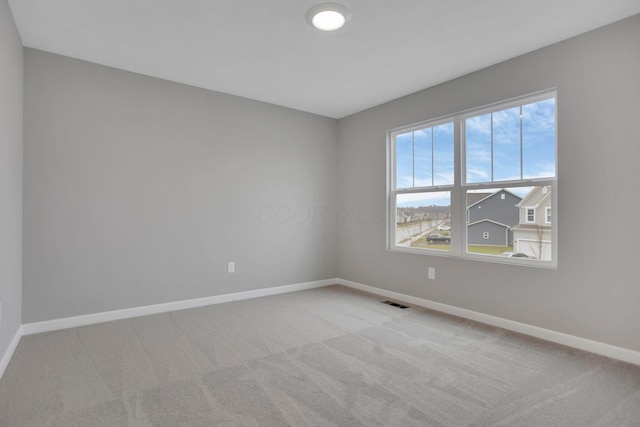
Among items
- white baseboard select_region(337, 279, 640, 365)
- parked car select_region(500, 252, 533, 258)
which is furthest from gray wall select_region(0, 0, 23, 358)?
parked car select_region(500, 252, 533, 258)

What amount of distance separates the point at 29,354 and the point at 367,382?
2.50 metres

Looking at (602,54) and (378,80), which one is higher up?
(378,80)

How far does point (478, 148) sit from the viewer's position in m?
3.44

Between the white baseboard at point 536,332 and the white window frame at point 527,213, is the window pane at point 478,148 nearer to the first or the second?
Answer: the white window frame at point 527,213

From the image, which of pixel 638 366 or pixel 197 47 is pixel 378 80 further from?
pixel 638 366

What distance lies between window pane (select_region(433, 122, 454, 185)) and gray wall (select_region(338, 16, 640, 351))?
317 mm

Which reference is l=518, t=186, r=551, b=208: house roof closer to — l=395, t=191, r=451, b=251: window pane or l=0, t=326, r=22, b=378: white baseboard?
l=395, t=191, r=451, b=251: window pane

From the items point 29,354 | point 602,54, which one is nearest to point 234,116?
point 29,354

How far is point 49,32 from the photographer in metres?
2.69

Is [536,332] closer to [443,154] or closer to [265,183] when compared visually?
[443,154]

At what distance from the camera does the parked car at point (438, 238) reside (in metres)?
3.72

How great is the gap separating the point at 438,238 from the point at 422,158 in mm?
980

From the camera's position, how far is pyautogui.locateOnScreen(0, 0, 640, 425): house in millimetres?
2316

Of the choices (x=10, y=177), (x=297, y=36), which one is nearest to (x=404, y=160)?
(x=297, y=36)
